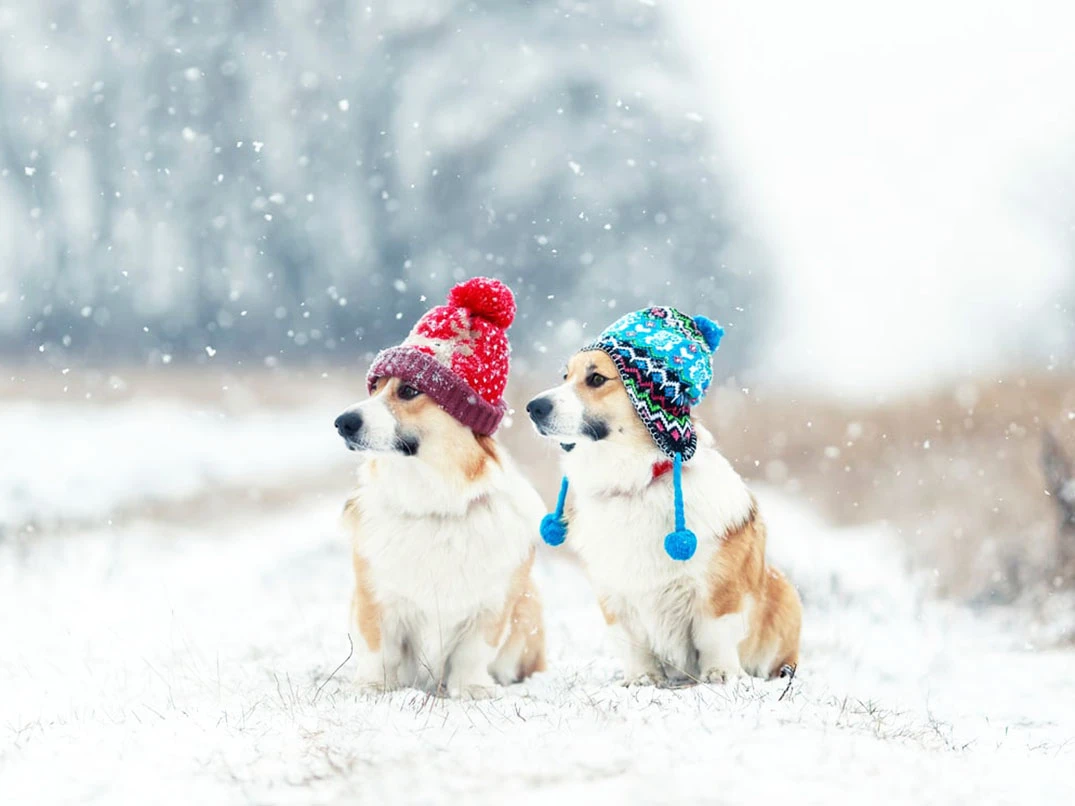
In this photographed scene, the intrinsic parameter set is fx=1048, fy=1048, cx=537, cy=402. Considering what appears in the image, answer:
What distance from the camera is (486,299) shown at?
192 inches

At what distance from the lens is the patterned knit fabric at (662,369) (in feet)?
15.3

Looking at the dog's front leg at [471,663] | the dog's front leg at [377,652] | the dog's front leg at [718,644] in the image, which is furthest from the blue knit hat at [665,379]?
the dog's front leg at [377,652]

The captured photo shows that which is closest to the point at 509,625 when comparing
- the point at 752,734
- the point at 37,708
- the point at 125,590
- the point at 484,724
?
the point at 484,724

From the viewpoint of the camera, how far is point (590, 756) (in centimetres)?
346

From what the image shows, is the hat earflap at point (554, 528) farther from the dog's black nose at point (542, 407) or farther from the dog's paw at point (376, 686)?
the dog's paw at point (376, 686)

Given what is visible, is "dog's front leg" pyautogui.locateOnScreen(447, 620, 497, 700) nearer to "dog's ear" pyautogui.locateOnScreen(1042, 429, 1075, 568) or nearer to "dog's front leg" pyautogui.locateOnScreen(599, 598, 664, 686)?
"dog's front leg" pyautogui.locateOnScreen(599, 598, 664, 686)

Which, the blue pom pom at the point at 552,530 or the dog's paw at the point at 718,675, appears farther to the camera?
the blue pom pom at the point at 552,530

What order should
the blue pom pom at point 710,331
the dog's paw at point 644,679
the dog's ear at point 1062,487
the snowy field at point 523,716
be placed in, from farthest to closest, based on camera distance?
1. the dog's ear at point 1062,487
2. the blue pom pom at point 710,331
3. the dog's paw at point 644,679
4. the snowy field at point 523,716

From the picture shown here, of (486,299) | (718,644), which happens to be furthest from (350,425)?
(718,644)

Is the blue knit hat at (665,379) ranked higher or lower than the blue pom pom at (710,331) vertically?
lower

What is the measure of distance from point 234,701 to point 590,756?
1976 millimetres

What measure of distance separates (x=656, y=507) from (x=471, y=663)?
1116 mm

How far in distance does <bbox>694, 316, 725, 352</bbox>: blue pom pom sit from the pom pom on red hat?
2.97 feet

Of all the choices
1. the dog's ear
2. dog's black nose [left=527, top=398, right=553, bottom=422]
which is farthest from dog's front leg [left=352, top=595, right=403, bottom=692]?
the dog's ear
